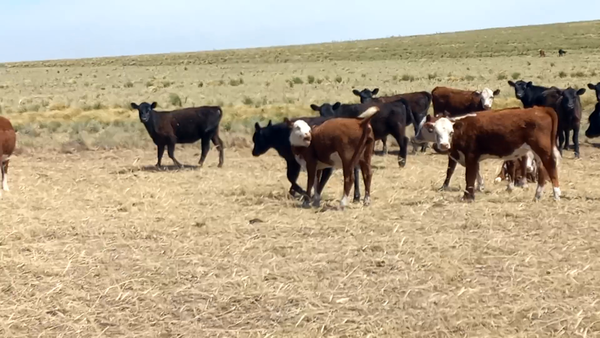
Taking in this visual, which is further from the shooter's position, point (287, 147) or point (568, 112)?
point (568, 112)

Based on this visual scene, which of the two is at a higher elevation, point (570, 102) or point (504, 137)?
point (504, 137)

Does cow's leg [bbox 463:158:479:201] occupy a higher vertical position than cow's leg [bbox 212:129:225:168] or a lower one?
higher

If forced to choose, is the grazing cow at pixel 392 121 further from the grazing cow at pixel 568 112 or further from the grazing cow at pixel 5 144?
the grazing cow at pixel 5 144

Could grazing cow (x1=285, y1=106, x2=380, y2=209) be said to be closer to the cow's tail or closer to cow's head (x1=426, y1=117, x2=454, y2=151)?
the cow's tail

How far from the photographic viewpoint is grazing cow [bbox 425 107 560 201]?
1112cm

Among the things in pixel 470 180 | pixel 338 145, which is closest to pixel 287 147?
pixel 338 145

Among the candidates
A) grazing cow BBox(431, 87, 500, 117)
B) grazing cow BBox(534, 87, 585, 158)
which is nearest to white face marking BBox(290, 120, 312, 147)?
grazing cow BBox(431, 87, 500, 117)

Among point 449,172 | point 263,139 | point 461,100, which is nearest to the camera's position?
point 449,172

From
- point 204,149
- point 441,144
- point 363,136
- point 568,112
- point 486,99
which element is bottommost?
point 204,149

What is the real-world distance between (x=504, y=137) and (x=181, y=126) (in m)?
8.36

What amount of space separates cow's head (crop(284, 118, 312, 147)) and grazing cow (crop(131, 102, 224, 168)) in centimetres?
596

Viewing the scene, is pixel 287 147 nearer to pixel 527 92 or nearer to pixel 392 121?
pixel 392 121

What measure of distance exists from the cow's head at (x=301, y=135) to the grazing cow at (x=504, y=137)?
1.82 metres

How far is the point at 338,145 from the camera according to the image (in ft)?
36.4
